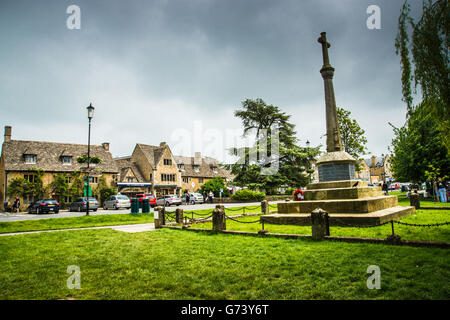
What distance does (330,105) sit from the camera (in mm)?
15094

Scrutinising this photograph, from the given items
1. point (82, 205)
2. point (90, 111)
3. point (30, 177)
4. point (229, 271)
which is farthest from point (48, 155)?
point (229, 271)

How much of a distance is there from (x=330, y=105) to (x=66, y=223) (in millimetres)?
17607

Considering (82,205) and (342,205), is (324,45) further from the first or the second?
(82,205)

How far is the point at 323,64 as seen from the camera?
15.5m

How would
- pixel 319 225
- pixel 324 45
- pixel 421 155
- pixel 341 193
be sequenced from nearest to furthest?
pixel 319 225
pixel 341 193
pixel 324 45
pixel 421 155

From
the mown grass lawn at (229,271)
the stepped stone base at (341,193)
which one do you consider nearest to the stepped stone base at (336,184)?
the stepped stone base at (341,193)

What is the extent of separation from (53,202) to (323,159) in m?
28.7

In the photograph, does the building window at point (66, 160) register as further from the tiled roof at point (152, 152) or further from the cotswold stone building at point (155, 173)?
the tiled roof at point (152, 152)

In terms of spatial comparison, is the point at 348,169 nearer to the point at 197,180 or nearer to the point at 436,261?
the point at 436,261

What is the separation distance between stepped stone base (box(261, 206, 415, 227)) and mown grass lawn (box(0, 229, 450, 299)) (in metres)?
2.59

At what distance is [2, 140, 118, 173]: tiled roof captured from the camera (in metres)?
36.9

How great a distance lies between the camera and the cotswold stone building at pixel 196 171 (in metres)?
58.5

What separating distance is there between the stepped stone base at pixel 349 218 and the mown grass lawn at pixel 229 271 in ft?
8.48
